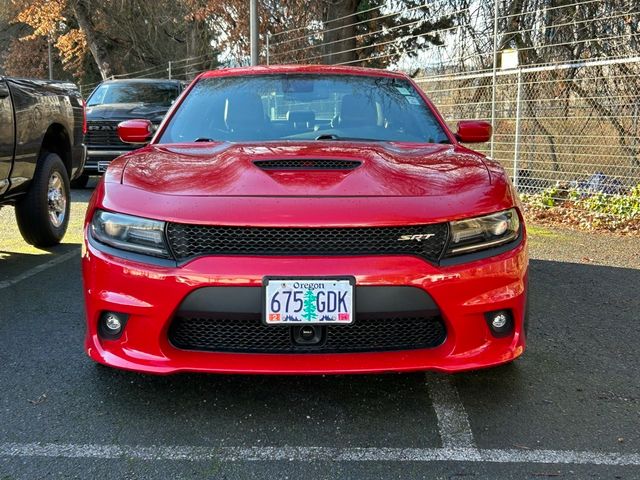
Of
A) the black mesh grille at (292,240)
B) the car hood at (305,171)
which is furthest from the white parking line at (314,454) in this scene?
the car hood at (305,171)

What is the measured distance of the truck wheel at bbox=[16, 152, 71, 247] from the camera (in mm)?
5492

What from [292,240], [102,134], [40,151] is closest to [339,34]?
[102,134]

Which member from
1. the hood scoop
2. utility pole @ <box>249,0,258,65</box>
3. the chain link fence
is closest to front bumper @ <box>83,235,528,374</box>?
the hood scoop

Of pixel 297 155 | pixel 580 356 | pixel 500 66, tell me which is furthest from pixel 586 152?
pixel 297 155

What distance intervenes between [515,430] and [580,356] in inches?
39.7

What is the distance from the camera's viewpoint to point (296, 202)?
8.16ft

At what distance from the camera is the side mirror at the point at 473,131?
3.96 meters

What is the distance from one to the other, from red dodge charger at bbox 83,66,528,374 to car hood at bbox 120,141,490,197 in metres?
0.01

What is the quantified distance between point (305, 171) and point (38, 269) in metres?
3.31

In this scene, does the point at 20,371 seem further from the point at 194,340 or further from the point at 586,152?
the point at 586,152

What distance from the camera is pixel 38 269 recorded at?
517 cm

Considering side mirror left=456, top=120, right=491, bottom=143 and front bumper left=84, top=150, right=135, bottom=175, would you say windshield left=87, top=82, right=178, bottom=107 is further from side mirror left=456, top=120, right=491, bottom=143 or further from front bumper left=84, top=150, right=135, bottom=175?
side mirror left=456, top=120, right=491, bottom=143

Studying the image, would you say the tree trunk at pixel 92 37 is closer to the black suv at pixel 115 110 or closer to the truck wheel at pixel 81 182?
the black suv at pixel 115 110

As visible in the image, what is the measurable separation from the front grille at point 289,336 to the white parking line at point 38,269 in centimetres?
276
